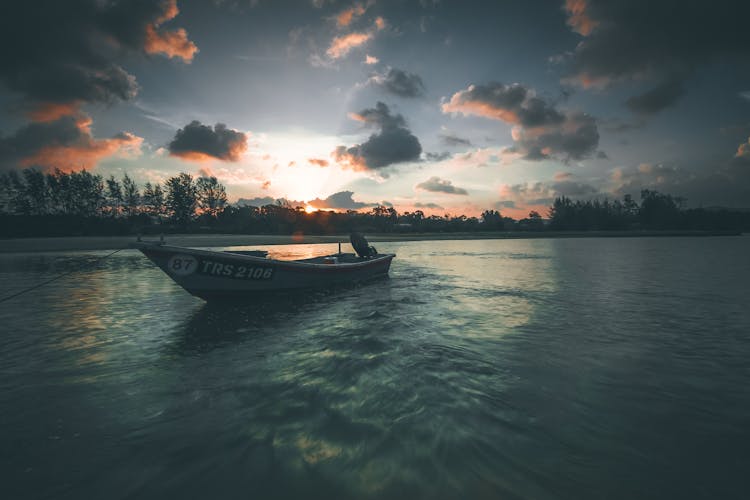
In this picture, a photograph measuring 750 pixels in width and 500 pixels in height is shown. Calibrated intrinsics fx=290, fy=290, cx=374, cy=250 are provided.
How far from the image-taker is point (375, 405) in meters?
4.16

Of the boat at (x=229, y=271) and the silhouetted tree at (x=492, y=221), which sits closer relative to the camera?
the boat at (x=229, y=271)

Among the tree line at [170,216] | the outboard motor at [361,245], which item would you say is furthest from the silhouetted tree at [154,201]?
the outboard motor at [361,245]

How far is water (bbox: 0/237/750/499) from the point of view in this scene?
9.17 ft

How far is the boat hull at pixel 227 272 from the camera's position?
28.7 ft

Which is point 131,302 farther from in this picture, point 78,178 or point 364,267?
point 78,178

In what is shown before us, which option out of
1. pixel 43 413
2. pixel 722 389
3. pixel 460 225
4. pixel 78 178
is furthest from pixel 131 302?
pixel 460 225

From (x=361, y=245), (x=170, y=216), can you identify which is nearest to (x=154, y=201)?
(x=170, y=216)

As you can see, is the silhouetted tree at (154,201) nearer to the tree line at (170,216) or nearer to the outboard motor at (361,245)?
the tree line at (170,216)

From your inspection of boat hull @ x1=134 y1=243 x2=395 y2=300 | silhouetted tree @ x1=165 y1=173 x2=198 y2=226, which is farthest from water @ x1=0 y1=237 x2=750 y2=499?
silhouetted tree @ x1=165 y1=173 x2=198 y2=226

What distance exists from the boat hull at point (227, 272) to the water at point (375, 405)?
1.14 m

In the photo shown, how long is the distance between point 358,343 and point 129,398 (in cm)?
410

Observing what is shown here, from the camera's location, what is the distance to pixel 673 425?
365 cm

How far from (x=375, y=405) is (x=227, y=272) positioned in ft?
23.8

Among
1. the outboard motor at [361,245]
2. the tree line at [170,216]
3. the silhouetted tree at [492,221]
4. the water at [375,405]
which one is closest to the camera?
the water at [375,405]
